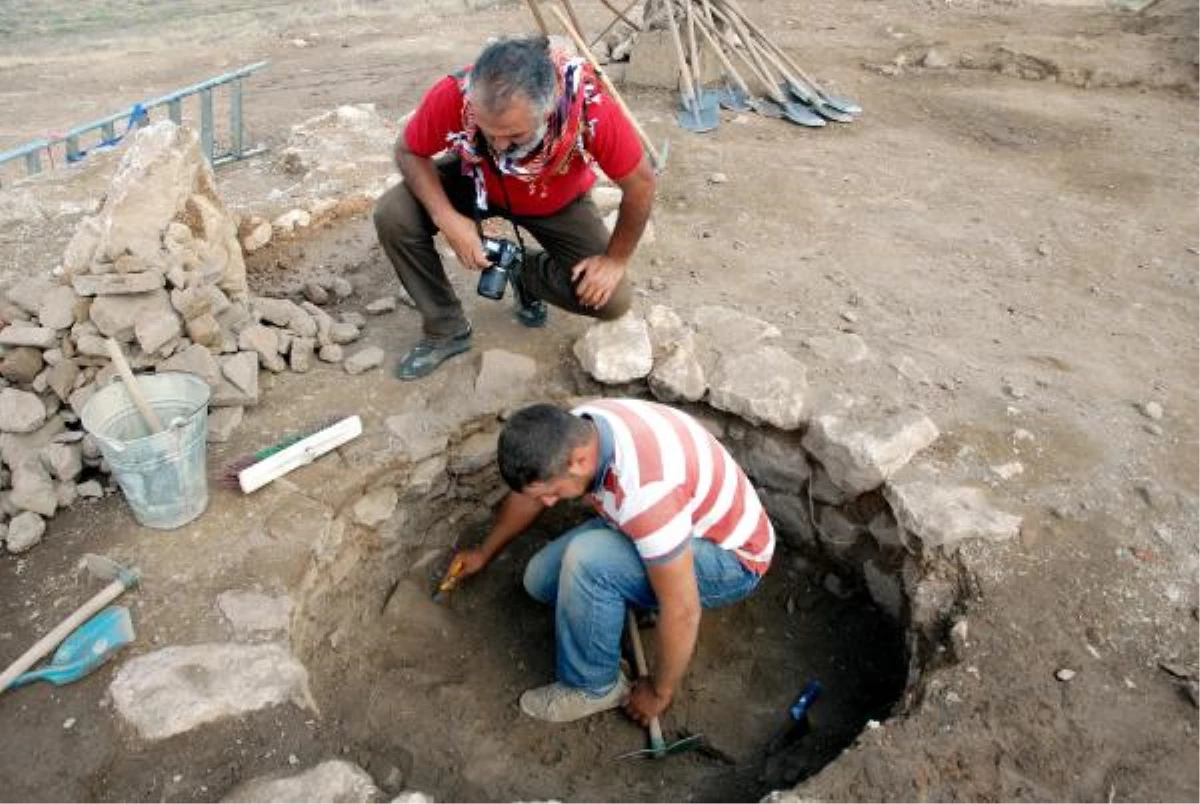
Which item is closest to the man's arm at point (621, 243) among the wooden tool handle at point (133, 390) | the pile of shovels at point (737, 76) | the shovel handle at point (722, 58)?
the wooden tool handle at point (133, 390)

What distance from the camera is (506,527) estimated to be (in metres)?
3.13

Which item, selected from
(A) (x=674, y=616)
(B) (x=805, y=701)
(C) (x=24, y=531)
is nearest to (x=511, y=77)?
(A) (x=674, y=616)

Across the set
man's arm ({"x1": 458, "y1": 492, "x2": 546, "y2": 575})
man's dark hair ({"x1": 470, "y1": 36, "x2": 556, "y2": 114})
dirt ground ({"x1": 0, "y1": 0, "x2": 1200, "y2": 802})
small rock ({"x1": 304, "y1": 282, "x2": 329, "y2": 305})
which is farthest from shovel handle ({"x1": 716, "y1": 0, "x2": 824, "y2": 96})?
man's arm ({"x1": 458, "y1": 492, "x2": 546, "y2": 575})

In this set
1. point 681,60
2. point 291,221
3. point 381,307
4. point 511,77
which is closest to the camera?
point 511,77

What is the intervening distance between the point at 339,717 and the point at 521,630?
80 centimetres

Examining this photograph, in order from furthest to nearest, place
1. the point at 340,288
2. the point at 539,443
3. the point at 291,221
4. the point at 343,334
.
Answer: the point at 291,221 → the point at 340,288 → the point at 343,334 → the point at 539,443

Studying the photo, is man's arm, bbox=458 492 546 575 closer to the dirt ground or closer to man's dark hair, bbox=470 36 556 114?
the dirt ground

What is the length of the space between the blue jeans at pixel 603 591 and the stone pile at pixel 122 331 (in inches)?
53.8

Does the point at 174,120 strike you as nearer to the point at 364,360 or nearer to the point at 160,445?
the point at 364,360

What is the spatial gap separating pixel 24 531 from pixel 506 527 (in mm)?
1550

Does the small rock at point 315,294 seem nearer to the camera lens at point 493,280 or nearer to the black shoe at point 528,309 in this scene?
the black shoe at point 528,309

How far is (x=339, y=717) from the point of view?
110 inches

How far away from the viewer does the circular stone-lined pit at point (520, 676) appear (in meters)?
2.81

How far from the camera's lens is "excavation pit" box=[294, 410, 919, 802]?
281 cm
